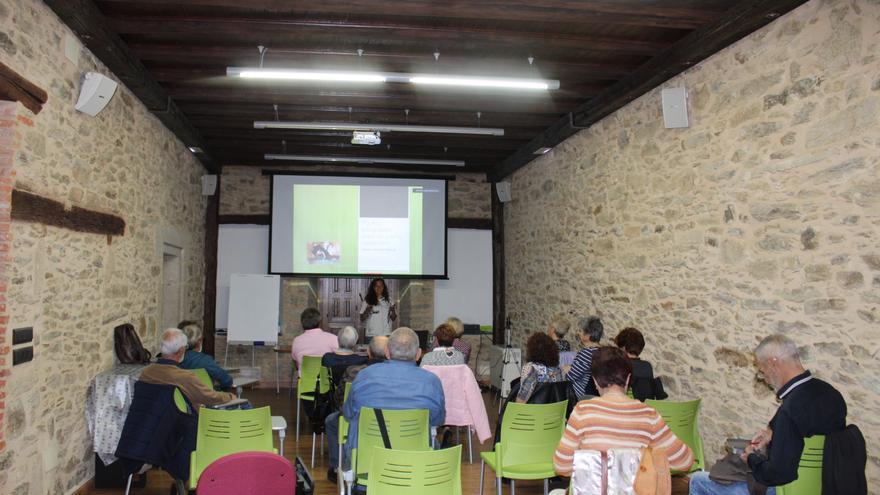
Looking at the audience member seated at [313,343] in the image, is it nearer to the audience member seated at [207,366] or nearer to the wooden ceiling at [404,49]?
the audience member seated at [207,366]

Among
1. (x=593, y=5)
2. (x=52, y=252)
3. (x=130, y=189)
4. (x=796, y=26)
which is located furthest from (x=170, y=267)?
(x=796, y=26)

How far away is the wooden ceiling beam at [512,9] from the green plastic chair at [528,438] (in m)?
2.74

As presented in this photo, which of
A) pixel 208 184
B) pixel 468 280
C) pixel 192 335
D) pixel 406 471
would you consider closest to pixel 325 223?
pixel 208 184

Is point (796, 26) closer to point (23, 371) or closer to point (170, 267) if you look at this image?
point (23, 371)

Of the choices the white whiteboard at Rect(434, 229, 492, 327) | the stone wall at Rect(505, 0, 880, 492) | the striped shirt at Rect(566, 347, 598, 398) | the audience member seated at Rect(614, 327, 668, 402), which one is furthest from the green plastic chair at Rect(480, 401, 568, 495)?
the white whiteboard at Rect(434, 229, 492, 327)

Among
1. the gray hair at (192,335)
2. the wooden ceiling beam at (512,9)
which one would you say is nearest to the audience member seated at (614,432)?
the wooden ceiling beam at (512,9)

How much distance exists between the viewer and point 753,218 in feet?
15.0

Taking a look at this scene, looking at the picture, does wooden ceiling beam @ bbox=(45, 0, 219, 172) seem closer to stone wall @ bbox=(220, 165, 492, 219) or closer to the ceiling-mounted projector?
the ceiling-mounted projector

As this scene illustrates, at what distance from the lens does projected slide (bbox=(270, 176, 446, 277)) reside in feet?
32.3

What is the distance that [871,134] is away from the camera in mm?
3656

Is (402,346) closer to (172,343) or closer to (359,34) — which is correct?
(172,343)

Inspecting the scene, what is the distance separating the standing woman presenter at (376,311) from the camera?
9773 mm

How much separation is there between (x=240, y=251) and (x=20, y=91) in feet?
22.1

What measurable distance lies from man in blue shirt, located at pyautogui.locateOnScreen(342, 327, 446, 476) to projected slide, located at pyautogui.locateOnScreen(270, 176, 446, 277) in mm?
6125
